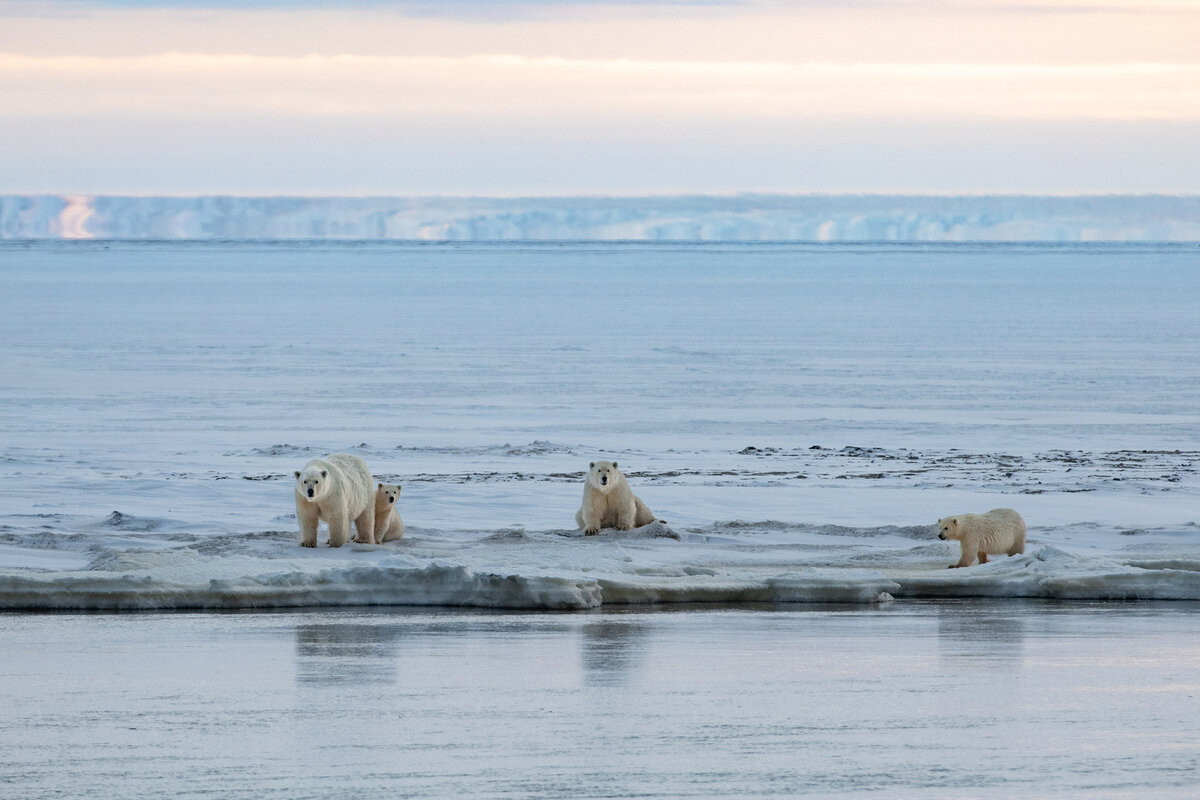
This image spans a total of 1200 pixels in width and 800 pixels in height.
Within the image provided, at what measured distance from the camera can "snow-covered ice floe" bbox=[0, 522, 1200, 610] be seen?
30.2ft

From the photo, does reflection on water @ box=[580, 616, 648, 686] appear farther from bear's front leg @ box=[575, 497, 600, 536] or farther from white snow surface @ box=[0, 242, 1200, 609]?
bear's front leg @ box=[575, 497, 600, 536]

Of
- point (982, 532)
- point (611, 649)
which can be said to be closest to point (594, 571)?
point (611, 649)

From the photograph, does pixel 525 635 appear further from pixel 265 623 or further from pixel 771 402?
pixel 771 402

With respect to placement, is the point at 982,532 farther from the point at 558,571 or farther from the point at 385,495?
the point at 385,495

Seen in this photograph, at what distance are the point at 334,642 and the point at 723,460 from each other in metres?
10.7

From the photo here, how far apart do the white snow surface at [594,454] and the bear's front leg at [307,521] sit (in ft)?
0.88

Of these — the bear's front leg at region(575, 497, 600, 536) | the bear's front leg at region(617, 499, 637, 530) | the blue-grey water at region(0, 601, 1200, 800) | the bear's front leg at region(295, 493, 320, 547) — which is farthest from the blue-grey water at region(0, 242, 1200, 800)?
the bear's front leg at region(617, 499, 637, 530)

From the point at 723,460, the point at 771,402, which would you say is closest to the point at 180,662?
the point at 723,460

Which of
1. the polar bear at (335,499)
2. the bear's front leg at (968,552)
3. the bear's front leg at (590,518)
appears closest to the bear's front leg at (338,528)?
the polar bear at (335,499)

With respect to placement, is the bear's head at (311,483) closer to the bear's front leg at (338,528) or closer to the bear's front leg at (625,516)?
the bear's front leg at (338,528)

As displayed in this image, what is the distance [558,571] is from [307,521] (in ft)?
8.27

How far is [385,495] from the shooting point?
38.5 feet

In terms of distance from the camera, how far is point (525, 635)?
8.15m

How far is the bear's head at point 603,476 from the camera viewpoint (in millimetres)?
12008
